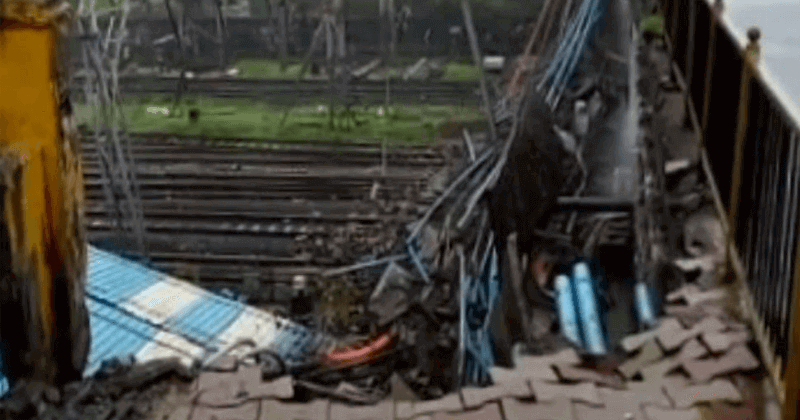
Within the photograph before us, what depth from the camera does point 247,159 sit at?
11.7 ft

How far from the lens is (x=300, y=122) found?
3621 millimetres

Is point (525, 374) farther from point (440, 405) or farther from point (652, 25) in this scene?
point (652, 25)

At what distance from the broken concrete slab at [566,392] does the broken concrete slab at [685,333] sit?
296 mm

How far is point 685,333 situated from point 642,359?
15 centimetres

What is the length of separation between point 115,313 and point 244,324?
1.27 feet

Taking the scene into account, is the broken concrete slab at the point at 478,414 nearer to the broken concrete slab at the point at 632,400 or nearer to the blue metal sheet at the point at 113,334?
the broken concrete slab at the point at 632,400

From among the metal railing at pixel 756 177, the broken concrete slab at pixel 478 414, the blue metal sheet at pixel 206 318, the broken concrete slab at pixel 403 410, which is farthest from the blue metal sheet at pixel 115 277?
the metal railing at pixel 756 177

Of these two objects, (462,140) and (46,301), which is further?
(462,140)

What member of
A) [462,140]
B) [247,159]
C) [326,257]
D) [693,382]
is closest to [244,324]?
[326,257]

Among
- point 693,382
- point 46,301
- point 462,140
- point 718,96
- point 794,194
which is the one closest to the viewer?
point 794,194

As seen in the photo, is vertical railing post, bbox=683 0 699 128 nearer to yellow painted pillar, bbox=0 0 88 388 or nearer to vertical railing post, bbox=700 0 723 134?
vertical railing post, bbox=700 0 723 134

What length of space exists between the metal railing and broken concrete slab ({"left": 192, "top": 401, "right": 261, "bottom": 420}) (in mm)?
1390

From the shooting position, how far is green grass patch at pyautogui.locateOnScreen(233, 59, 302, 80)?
3.60m

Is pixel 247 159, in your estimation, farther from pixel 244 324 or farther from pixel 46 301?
pixel 46 301
